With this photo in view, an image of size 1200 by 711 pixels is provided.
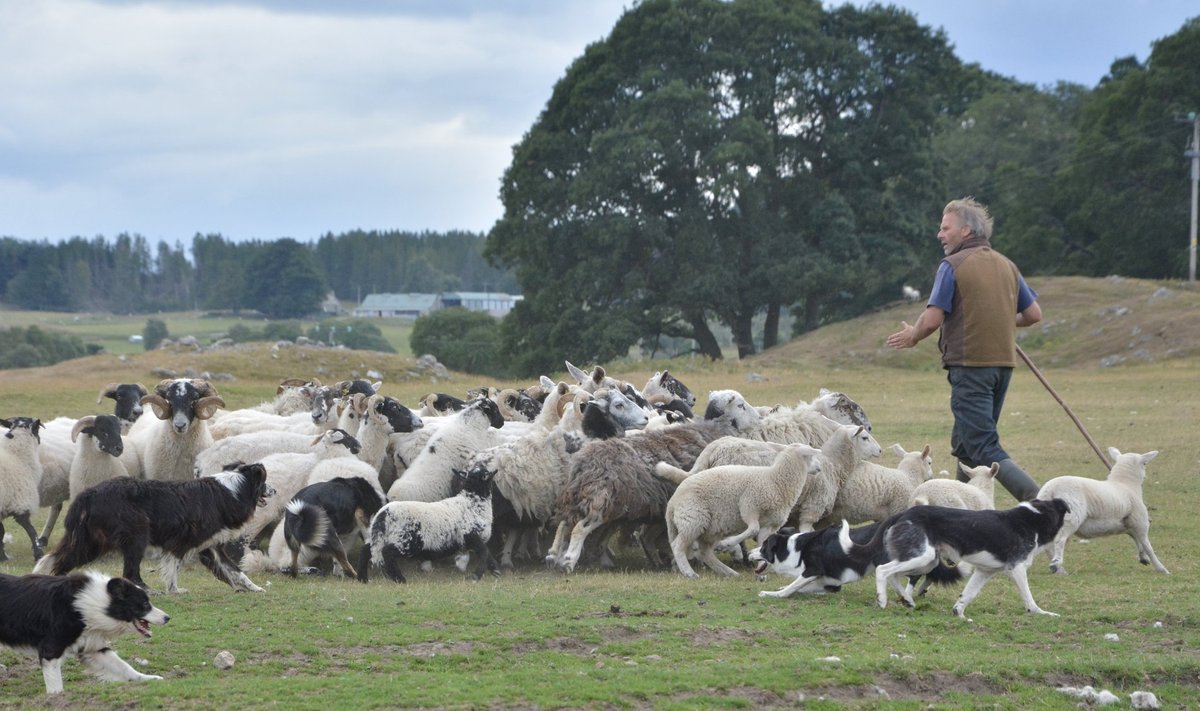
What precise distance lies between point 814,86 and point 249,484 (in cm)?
4265

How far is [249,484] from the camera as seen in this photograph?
9.75m

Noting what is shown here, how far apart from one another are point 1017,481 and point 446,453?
5.18 meters

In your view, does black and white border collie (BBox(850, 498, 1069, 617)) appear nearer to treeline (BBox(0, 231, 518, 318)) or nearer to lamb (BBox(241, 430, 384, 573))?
lamb (BBox(241, 430, 384, 573))

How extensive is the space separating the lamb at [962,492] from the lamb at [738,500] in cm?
93

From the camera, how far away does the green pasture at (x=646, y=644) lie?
6.56 metres

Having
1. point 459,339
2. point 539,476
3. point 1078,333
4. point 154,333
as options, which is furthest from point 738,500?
point 154,333

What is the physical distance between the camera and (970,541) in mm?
8500

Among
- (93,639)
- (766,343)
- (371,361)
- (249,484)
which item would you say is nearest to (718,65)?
(766,343)

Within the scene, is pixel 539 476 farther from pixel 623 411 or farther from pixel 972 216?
pixel 972 216

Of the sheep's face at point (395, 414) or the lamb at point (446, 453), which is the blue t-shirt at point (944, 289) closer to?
the lamb at point (446, 453)

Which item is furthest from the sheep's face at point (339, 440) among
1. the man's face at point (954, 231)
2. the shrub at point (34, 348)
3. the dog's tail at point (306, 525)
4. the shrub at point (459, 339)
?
the shrub at point (34, 348)

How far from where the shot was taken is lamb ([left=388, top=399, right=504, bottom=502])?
11.8 meters

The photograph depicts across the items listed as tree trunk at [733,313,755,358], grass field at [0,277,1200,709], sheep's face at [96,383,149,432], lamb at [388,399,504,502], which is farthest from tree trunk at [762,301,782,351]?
lamb at [388,399,504,502]

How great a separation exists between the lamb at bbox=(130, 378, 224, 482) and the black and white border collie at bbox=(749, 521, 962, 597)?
20.2ft
